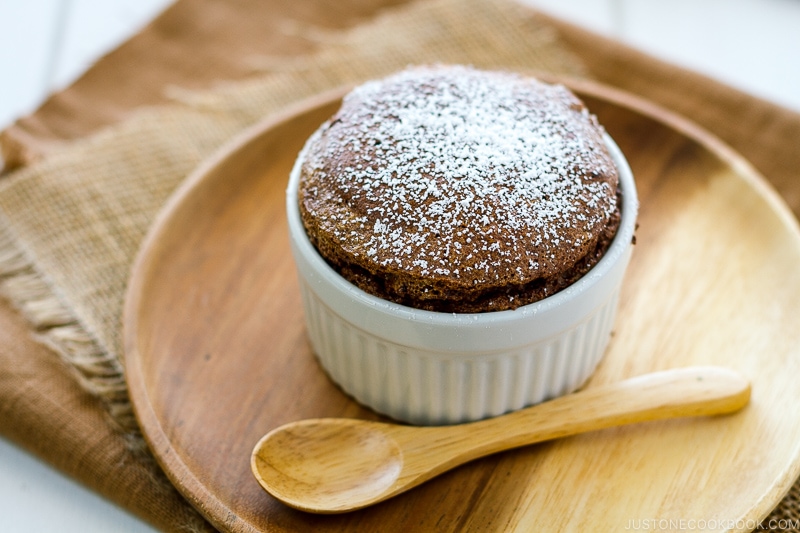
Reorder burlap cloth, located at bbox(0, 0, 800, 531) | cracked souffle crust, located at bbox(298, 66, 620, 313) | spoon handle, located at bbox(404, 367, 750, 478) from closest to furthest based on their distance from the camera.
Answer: cracked souffle crust, located at bbox(298, 66, 620, 313) < spoon handle, located at bbox(404, 367, 750, 478) < burlap cloth, located at bbox(0, 0, 800, 531)

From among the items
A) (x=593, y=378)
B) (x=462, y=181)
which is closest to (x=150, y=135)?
(x=462, y=181)

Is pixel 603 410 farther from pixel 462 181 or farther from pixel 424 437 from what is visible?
pixel 462 181

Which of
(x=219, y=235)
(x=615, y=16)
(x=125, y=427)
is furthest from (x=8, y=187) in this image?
(x=615, y=16)

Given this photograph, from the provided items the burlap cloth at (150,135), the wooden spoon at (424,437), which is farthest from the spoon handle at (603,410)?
the burlap cloth at (150,135)

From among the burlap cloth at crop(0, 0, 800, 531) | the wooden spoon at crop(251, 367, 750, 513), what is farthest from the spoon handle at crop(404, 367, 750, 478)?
the burlap cloth at crop(0, 0, 800, 531)

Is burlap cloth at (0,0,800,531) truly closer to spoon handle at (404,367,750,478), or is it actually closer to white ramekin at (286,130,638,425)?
spoon handle at (404,367,750,478)

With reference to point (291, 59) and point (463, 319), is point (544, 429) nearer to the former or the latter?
point (463, 319)
